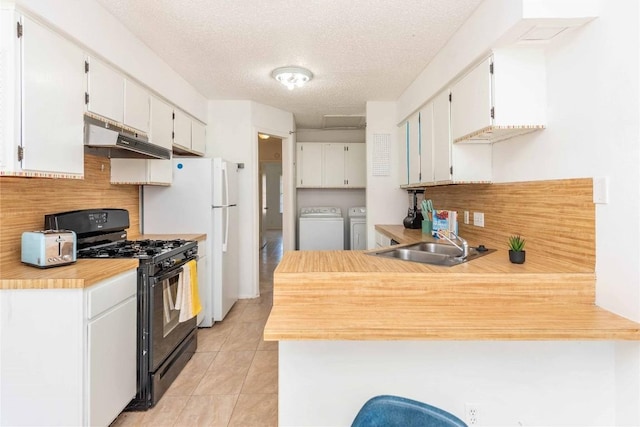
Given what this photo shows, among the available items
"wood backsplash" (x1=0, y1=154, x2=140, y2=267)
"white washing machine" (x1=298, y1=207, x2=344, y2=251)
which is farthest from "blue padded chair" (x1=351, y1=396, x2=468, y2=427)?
"white washing machine" (x1=298, y1=207, x2=344, y2=251)

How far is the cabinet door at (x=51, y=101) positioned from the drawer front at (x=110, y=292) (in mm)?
654

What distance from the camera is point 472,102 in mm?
2133

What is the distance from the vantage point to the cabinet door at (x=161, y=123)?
285 centimetres

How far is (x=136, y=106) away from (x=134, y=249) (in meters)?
1.07

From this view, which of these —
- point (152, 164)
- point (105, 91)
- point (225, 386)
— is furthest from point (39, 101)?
point (225, 386)

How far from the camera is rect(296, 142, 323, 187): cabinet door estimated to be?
5.56 m

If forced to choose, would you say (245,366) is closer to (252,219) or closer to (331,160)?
(252,219)

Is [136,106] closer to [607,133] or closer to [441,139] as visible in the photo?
[441,139]

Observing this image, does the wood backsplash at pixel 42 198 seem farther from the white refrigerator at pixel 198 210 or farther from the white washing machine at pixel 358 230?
the white washing machine at pixel 358 230

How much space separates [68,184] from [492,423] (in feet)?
9.41

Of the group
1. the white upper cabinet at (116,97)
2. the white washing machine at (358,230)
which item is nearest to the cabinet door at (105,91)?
the white upper cabinet at (116,97)

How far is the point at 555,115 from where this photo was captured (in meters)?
1.79

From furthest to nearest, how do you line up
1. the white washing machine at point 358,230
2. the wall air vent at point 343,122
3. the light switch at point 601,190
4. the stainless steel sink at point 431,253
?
1. the white washing machine at point 358,230
2. the wall air vent at point 343,122
3. the stainless steel sink at point 431,253
4. the light switch at point 601,190

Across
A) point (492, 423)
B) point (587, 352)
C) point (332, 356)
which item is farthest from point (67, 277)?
point (587, 352)
